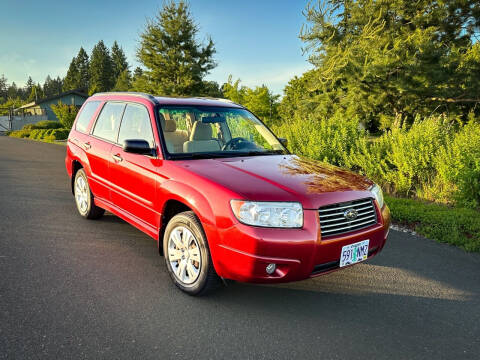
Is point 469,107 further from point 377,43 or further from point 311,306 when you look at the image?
point 311,306

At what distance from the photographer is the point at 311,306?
10.6 feet

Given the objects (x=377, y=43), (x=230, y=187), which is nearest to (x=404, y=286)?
(x=230, y=187)

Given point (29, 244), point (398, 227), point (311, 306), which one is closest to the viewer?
point (311, 306)

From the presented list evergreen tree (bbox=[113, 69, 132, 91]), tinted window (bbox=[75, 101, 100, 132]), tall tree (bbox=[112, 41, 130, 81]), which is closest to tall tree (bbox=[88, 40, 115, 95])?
tall tree (bbox=[112, 41, 130, 81])

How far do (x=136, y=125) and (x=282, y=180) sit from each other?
203cm

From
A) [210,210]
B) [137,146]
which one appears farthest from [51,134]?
[210,210]

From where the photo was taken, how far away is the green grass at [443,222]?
4926 mm

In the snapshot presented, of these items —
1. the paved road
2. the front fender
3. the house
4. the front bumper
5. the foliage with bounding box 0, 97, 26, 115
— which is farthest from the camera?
the foliage with bounding box 0, 97, 26, 115

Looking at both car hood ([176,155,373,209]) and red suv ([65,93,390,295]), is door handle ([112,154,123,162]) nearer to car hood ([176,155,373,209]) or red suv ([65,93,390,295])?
red suv ([65,93,390,295])

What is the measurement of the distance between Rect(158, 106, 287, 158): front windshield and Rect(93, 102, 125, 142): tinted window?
2.94 ft

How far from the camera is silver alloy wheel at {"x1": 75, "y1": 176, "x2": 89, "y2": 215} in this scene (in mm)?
5477

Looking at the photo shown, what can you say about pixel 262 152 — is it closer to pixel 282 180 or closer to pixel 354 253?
pixel 282 180

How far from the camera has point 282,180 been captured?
3.22 meters

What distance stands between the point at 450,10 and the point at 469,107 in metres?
5.81
